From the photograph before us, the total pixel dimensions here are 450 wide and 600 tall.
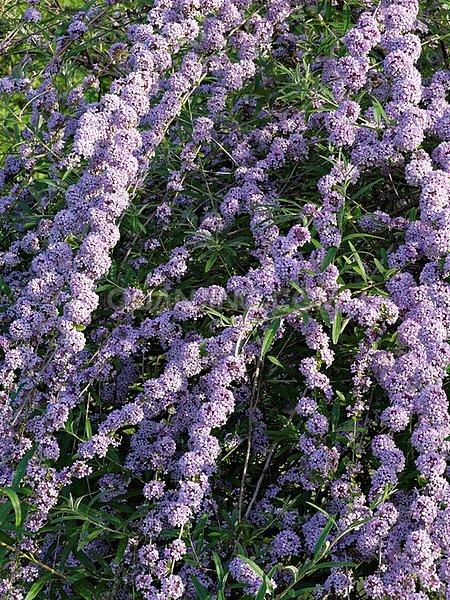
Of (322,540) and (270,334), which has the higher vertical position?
(270,334)

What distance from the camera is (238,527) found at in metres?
2.93

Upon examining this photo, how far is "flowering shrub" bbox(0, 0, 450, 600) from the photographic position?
2844mm

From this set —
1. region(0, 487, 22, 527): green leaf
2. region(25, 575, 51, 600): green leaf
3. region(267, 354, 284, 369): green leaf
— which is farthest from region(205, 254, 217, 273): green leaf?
A: region(25, 575, 51, 600): green leaf

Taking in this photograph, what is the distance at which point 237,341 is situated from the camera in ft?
9.70

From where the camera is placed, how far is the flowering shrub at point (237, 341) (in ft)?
9.33

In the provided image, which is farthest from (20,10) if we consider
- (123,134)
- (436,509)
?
(436,509)

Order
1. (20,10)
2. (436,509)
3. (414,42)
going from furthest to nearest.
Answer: (20,10), (414,42), (436,509)

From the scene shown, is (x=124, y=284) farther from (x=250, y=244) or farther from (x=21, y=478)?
(x=21, y=478)

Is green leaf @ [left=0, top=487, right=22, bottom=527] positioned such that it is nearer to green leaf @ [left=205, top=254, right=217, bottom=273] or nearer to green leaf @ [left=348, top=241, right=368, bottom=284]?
green leaf @ [left=205, top=254, right=217, bottom=273]

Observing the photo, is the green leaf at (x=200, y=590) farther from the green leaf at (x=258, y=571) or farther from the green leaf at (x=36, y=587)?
the green leaf at (x=36, y=587)

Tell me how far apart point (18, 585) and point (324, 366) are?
117 cm

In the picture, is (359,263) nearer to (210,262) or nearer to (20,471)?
(210,262)

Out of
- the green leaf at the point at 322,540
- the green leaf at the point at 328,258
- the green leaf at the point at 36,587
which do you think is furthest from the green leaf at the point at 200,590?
the green leaf at the point at 328,258

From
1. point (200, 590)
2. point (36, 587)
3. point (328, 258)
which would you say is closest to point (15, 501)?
point (36, 587)
